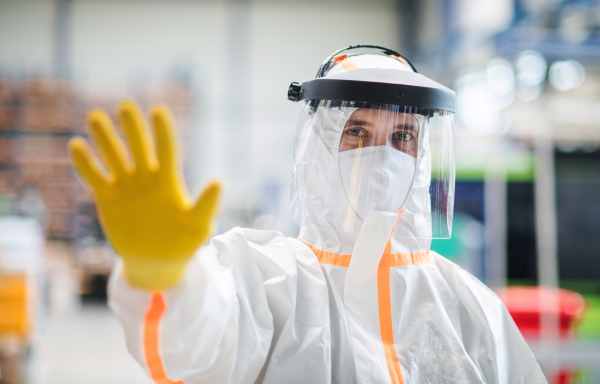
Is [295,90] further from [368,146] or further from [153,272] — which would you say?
[153,272]

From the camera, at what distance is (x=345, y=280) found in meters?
1.32

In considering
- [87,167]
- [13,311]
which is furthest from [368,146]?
[13,311]

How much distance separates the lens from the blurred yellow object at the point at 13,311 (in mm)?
4031

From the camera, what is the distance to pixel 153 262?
2.99 feet

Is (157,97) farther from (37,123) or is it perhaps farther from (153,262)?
(153,262)

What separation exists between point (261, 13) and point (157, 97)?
2455 millimetres

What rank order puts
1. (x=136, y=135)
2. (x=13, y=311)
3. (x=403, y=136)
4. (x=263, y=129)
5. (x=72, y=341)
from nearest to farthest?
(x=136, y=135) < (x=403, y=136) < (x=13, y=311) < (x=72, y=341) < (x=263, y=129)

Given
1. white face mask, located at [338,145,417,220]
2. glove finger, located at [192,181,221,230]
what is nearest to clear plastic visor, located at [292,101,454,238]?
white face mask, located at [338,145,417,220]

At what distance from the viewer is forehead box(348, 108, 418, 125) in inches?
54.4

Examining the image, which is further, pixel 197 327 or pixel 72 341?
pixel 72 341

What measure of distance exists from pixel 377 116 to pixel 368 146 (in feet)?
0.24

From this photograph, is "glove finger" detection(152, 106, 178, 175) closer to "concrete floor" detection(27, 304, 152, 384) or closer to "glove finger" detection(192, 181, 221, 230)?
"glove finger" detection(192, 181, 221, 230)

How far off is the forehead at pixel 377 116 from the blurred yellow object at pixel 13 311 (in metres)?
3.48

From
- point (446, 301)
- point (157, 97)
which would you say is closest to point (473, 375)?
point (446, 301)
